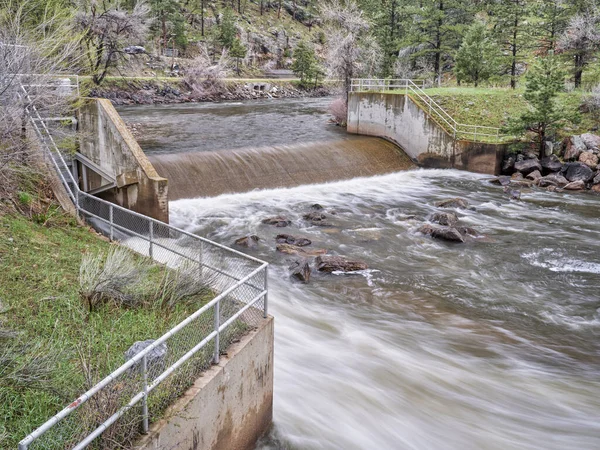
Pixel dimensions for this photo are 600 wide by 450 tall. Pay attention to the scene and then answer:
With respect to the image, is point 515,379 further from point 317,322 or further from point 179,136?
point 179,136

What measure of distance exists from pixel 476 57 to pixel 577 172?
1640 cm

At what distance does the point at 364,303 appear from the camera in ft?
40.1

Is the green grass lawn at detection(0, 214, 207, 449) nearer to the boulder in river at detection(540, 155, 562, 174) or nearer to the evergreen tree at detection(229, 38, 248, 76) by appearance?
the boulder in river at detection(540, 155, 562, 174)

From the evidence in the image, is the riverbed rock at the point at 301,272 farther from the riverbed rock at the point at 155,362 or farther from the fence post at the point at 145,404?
the fence post at the point at 145,404

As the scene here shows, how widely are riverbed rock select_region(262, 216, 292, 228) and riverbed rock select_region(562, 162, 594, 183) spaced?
14.2 m

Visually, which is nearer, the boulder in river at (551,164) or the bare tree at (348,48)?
the boulder in river at (551,164)

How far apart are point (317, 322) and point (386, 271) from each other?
3612 mm

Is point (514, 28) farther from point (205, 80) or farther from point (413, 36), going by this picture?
point (205, 80)

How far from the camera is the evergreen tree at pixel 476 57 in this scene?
36.7 metres

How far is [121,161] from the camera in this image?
15.6 metres

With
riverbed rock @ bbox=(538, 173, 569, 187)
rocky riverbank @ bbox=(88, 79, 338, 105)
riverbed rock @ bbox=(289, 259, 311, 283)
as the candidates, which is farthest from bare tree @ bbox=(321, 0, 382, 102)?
riverbed rock @ bbox=(289, 259, 311, 283)

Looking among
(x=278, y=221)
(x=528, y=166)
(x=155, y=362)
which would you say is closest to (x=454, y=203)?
(x=528, y=166)

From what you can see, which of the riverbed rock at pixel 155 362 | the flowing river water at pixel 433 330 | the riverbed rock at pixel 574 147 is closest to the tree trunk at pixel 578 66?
the riverbed rock at pixel 574 147

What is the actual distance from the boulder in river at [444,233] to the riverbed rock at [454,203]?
394cm
